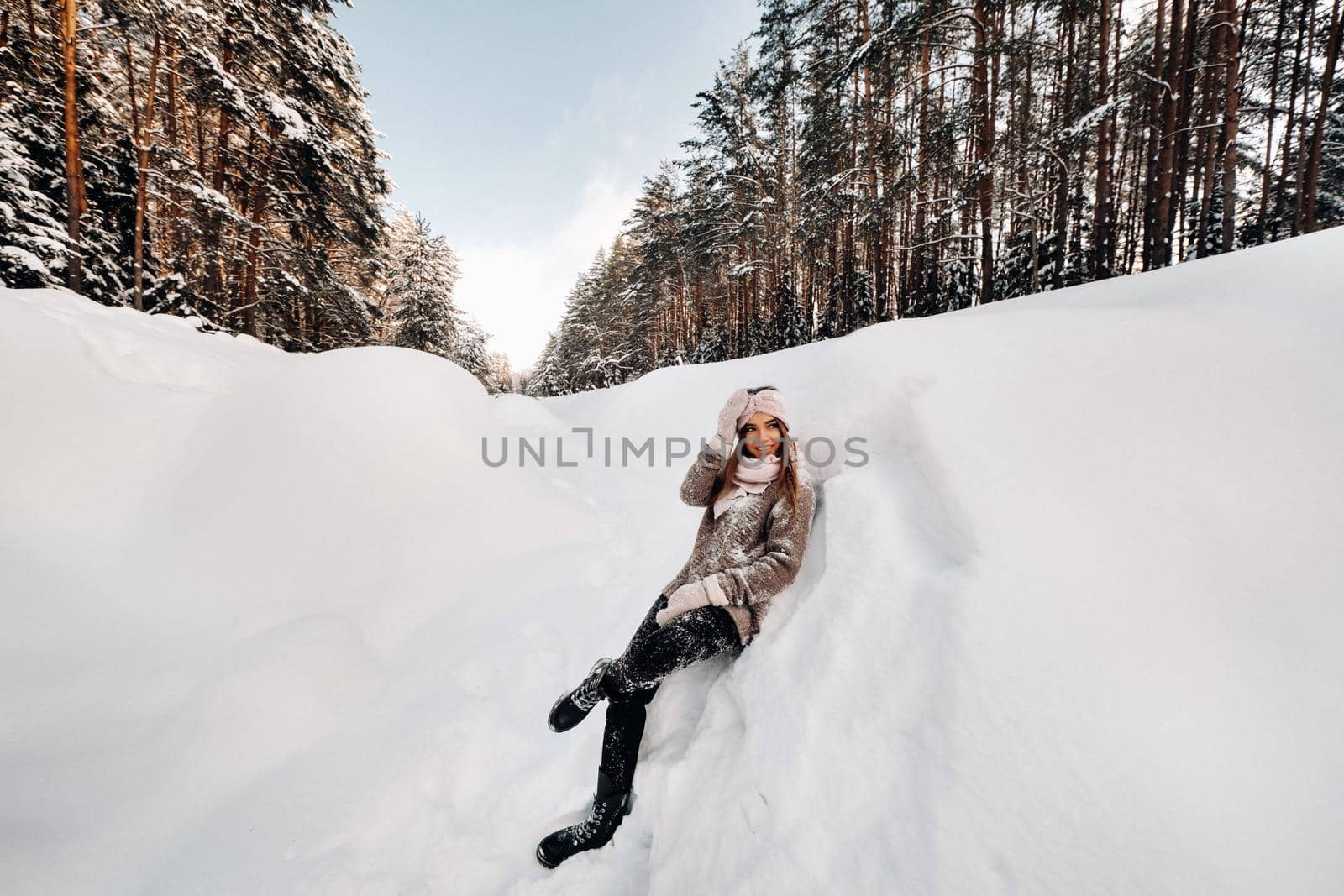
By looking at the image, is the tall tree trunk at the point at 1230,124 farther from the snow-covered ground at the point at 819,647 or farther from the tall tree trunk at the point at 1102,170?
the snow-covered ground at the point at 819,647

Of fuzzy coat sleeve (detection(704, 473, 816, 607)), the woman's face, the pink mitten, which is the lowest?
the pink mitten

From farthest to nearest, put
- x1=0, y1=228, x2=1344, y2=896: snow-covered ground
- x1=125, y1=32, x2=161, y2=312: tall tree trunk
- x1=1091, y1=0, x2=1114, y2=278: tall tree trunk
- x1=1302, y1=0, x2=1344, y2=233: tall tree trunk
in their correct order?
1. x1=1091, y1=0, x2=1114, y2=278: tall tree trunk
2. x1=125, y1=32, x2=161, y2=312: tall tree trunk
3. x1=1302, y1=0, x2=1344, y2=233: tall tree trunk
4. x1=0, y1=228, x2=1344, y2=896: snow-covered ground

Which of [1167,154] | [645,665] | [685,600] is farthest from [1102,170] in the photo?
[645,665]

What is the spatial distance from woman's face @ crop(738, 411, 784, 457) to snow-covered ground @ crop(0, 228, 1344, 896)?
1.13 ft

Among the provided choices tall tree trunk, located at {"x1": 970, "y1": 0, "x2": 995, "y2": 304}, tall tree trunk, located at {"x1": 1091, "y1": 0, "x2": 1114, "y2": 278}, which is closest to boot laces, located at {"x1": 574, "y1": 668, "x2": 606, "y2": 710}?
tall tree trunk, located at {"x1": 970, "y1": 0, "x2": 995, "y2": 304}

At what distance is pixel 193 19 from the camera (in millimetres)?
7543

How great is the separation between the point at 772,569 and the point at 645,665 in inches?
24.8

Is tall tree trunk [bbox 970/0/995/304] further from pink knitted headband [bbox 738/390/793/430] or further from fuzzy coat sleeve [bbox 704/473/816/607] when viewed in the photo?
fuzzy coat sleeve [bbox 704/473/816/607]

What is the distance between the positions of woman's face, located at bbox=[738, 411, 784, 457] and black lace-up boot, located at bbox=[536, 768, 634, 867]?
1480 mm

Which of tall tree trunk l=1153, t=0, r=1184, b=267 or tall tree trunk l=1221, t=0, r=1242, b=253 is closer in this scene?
tall tree trunk l=1221, t=0, r=1242, b=253

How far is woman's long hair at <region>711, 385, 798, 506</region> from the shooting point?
6.47 feet

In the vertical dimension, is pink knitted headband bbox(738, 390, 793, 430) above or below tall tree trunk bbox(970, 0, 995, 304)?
below

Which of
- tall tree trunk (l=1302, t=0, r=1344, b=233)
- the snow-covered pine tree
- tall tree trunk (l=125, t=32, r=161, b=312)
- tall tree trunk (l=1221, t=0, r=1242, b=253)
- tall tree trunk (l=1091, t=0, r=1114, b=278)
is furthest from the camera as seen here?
the snow-covered pine tree

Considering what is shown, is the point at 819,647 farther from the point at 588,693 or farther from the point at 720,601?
the point at 588,693
